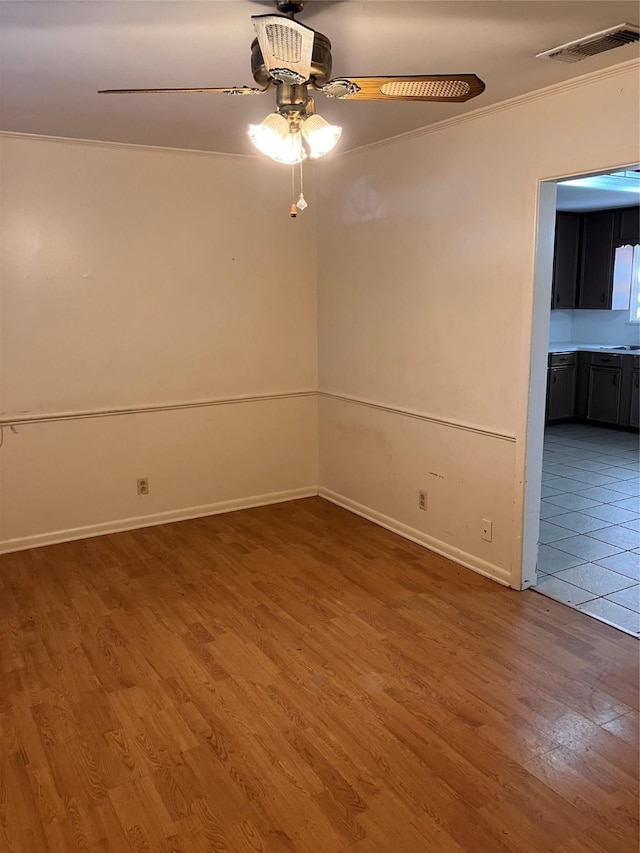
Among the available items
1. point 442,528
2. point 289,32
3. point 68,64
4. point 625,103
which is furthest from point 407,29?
point 442,528

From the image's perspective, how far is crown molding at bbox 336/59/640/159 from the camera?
266 cm

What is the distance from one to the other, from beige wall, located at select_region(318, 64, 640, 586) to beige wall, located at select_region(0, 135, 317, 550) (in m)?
0.40

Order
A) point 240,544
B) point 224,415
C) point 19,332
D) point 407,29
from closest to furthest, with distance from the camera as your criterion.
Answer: point 407,29 < point 19,332 < point 240,544 < point 224,415

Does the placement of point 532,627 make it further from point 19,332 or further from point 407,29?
point 19,332

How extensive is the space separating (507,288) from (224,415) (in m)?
2.21

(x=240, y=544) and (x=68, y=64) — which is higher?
(x=68, y=64)

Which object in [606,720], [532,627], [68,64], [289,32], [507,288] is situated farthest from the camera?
[507,288]

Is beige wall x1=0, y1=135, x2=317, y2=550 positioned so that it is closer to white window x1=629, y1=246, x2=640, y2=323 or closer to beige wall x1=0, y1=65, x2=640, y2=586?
beige wall x1=0, y1=65, x2=640, y2=586

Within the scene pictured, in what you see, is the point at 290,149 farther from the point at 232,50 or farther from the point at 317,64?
the point at 232,50

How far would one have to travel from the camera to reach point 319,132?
83.8 inches

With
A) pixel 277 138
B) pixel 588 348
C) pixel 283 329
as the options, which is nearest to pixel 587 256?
pixel 588 348

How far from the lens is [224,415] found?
15.4ft

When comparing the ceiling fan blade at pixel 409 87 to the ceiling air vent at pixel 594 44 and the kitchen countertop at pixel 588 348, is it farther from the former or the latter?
the kitchen countertop at pixel 588 348

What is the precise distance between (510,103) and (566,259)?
A: 15.9ft
